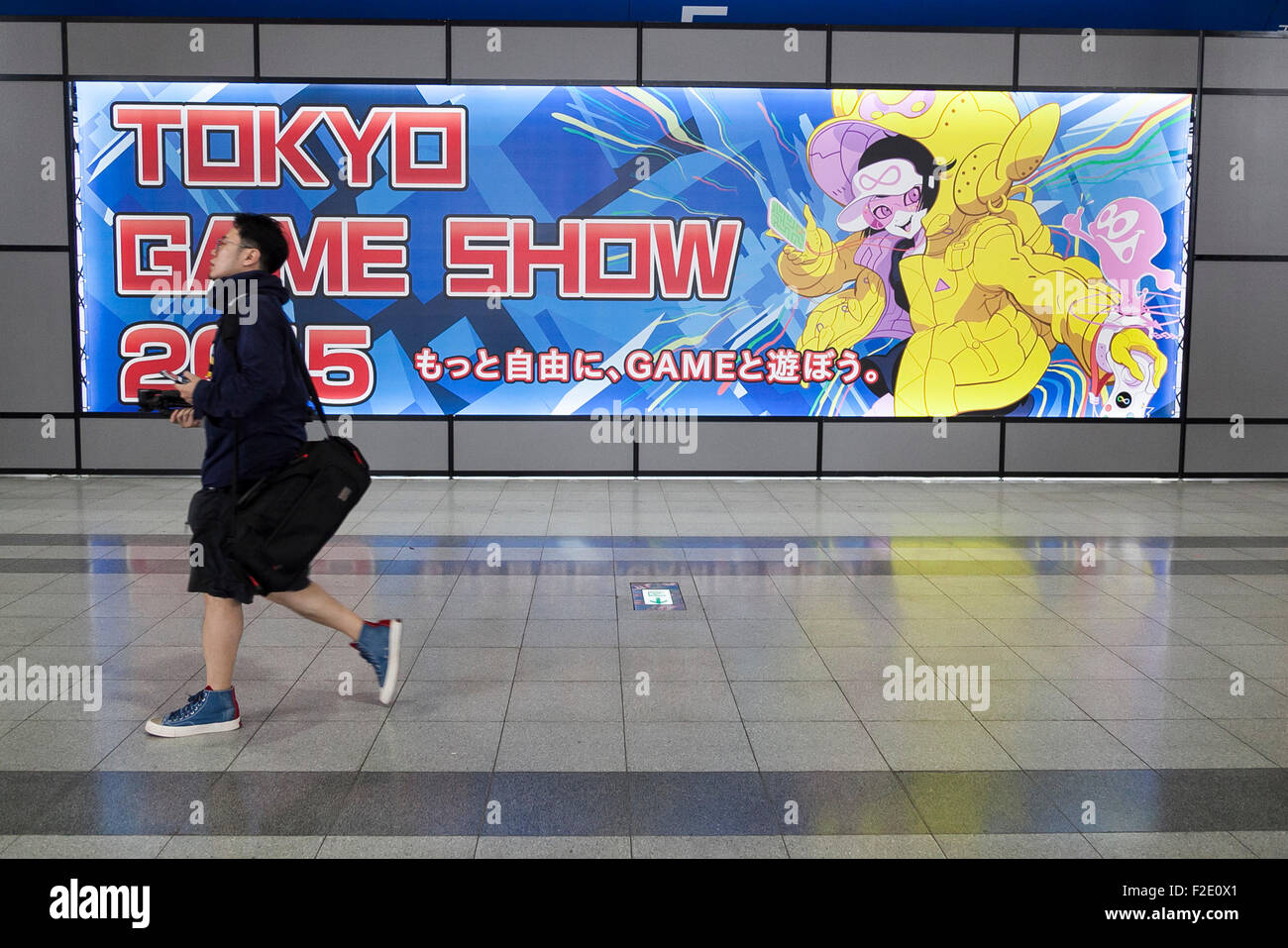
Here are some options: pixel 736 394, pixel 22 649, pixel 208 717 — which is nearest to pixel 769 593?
pixel 208 717

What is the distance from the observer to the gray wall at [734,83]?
7965 millimetres

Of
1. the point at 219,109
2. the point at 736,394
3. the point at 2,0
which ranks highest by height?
the point at 2,0

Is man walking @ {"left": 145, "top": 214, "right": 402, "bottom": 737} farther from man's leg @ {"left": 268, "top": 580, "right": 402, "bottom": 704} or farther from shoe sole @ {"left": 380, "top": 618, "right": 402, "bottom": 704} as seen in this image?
shoe sole @ {"left": 380, "top": 618, "right": 402, "bottom": 704}

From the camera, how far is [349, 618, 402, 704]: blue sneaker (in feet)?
11.0

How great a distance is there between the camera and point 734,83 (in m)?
8.14

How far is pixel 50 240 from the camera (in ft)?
26.5

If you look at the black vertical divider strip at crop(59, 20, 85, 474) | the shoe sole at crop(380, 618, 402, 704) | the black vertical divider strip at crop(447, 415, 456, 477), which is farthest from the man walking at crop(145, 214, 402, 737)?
the black vertical divider strip at crop(59, 20, 85, 474)

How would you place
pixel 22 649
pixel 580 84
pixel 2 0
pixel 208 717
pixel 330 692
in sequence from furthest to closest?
pixel 580 84 < pixel 2 0 < pixel 22 649 < pixel 330 692 < pixel 208 717

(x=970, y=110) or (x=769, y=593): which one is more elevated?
(x=970, y=110)

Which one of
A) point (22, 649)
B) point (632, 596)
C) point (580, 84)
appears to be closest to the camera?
point (22, 649)

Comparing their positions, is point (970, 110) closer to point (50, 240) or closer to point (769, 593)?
point (769, 593)

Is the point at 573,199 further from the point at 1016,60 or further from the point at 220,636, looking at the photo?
the point at 220,636

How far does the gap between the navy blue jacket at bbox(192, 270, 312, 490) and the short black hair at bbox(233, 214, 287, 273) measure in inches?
2.1

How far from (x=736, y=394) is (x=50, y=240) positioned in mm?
5606
